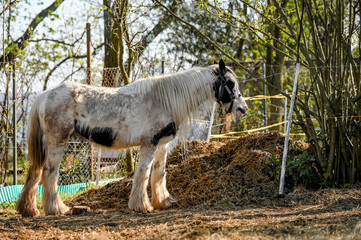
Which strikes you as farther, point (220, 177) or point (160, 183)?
point (220, 177)

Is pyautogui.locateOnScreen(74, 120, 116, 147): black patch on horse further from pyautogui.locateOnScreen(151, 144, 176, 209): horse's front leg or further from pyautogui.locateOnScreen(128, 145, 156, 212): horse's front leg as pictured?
pyautogui.locateOnScreen(151, 144, 176, 209): horse's front leg

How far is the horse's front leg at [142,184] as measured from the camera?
5543 millimetres

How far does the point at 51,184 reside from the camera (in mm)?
5461

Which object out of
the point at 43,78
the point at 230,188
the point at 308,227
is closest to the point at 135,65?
Answer: the point at 43,78

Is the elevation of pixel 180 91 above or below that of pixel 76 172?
above

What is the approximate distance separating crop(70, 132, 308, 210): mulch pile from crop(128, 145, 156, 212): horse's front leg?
53 cm

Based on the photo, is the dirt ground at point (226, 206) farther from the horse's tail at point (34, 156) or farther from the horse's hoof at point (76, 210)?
the horse's tail at point (34, 156)

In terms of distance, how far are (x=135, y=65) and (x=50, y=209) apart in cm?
429

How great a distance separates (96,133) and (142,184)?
3.09 feet

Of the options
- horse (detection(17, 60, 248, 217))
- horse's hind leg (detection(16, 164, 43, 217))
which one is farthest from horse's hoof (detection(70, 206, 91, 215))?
horse's hind leg (detection(16, 164, 43, 217))

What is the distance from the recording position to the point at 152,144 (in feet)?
18.4

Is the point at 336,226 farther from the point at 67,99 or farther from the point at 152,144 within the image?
the point at 67,99

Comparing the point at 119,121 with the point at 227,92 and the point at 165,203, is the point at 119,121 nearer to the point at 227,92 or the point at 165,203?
the point at 165,203

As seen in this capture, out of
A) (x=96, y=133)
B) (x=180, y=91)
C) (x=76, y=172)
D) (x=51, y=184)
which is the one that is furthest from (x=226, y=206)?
(x=76, y=172)
